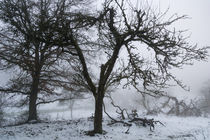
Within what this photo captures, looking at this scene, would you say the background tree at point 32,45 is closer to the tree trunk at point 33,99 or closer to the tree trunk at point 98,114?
the tree trunk at point 33,99

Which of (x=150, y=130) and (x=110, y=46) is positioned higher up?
(x=110, y=46)

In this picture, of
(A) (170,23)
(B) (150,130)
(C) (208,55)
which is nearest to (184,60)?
(C) (208,55)

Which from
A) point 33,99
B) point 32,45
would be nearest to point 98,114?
point 32,45

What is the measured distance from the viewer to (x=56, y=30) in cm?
711

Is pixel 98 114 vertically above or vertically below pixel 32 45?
below

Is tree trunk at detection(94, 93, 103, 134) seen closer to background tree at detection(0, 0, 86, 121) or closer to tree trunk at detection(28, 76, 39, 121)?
background tree at detection(0, 0, 86, 121)

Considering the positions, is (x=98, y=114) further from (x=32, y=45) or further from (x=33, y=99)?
(x=33, y=99)

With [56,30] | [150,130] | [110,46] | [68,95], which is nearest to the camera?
[56,30]

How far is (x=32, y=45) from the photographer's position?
877cm

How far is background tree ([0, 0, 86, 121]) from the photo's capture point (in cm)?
755

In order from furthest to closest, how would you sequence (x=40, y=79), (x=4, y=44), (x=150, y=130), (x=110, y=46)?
(x=40, y=79) → (x=4, y=44) → (x=150, y=130) → (x=110, y=46)

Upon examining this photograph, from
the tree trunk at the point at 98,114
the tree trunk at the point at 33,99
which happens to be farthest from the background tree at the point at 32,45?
the tree trunk at the point at 98,114

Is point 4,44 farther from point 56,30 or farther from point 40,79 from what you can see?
point 56,30

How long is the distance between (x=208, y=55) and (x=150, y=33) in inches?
108
